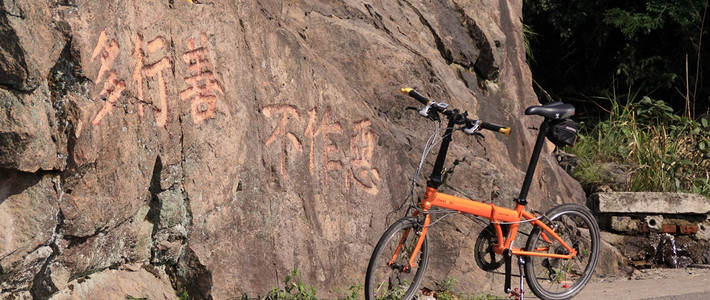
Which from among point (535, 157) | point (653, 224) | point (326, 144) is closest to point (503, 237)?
point (535, 157)

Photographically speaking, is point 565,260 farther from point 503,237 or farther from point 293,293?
point 293,293

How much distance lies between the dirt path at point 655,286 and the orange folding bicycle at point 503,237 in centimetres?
30

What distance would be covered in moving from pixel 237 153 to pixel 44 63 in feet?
4.06

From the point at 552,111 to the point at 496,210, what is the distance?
65 cm

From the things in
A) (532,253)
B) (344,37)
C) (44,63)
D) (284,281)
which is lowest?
(284,281)

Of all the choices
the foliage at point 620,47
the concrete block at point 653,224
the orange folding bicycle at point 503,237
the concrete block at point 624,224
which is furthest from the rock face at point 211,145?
the foliage at point 620,47

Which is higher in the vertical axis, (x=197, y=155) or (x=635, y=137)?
(x=635, y=137)

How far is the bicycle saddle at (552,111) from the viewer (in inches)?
200

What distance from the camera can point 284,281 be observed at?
4.88 metres

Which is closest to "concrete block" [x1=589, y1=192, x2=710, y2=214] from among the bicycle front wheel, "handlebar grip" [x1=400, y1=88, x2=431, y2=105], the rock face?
the rock face

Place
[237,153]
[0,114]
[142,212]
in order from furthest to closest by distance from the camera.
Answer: [237,153] < [142,212] < [0,114]

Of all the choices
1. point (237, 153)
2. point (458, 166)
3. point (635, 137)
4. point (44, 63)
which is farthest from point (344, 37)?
point (635, 137)

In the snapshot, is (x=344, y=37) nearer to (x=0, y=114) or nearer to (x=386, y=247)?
(x=386, y=247)

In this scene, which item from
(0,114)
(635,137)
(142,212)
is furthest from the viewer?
(635,137)
